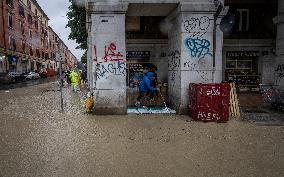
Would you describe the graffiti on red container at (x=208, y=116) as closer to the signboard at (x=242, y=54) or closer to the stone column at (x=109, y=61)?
the stone column at (x=109, y=61)

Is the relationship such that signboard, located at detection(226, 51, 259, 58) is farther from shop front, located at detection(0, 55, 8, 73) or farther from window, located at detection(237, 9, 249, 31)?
shop front, located at detection(0, 55, 8, 73)

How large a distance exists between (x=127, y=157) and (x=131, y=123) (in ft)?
10.9

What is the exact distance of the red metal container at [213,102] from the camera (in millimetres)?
9172

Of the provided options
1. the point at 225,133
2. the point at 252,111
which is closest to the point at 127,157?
the point at 225,133

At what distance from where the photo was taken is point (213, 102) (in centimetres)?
922

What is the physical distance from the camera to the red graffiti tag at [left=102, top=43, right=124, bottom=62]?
406 inches

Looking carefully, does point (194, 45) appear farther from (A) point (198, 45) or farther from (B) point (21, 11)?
(B) point (21, 11)

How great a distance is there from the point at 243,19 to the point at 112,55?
10.5m

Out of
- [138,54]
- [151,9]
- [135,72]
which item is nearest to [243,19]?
[138,54]

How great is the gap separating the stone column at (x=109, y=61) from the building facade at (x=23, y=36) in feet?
92.8

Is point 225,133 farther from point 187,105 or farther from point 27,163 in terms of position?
point 27,163

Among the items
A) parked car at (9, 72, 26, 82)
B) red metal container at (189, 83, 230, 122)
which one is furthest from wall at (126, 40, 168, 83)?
parked car at (9, 72, 26, 82)

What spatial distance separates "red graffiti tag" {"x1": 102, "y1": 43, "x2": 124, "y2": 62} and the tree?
12394 mm

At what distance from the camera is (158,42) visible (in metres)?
16.3
